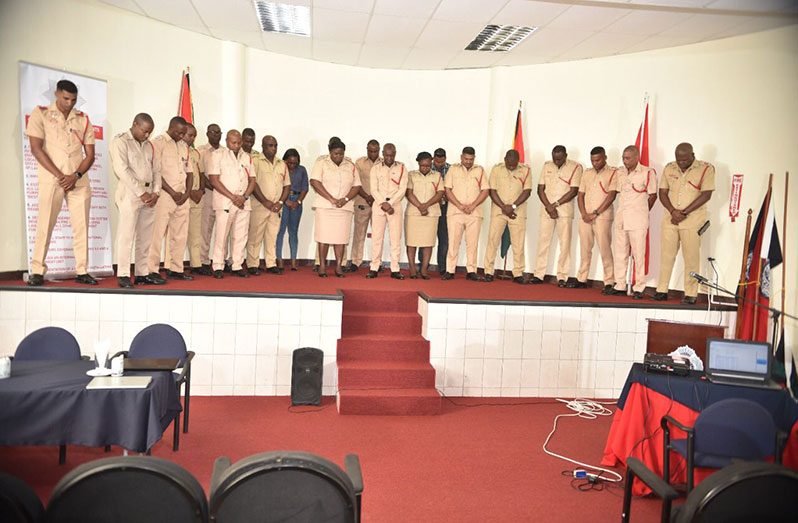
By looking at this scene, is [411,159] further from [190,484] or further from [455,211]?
[190,484]

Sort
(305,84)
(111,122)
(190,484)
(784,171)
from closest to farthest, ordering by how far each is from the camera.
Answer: (190,484)
(784,171)
(111,122)
(305,84)

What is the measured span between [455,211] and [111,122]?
14.1ft

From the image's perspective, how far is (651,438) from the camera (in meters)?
4.12

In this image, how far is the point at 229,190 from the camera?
7.23 metres

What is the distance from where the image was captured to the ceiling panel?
7340mm

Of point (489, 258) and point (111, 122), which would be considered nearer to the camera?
point (111, 122)

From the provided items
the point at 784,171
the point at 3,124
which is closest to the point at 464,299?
the point at 784,171

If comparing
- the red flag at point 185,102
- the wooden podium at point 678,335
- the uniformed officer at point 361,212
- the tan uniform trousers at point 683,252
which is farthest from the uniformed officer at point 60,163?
the tan uniform trousers at point 683,252

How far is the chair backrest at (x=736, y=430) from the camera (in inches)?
131

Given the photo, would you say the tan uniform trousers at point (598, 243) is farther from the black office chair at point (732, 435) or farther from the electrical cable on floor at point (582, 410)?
the black office chair at point (732, 435)

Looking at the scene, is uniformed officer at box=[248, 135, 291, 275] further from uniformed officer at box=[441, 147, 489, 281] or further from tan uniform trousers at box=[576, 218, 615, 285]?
tan uniform trousers at box=[576, 218, 615, 285]

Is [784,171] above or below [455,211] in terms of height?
above

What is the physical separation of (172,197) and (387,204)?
2.48 meters

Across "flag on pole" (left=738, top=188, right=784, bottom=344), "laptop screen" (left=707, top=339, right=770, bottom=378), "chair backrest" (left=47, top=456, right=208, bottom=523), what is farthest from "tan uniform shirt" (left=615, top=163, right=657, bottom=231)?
"chair backrest" (left=47, top=456, right=208, bottom=523)
